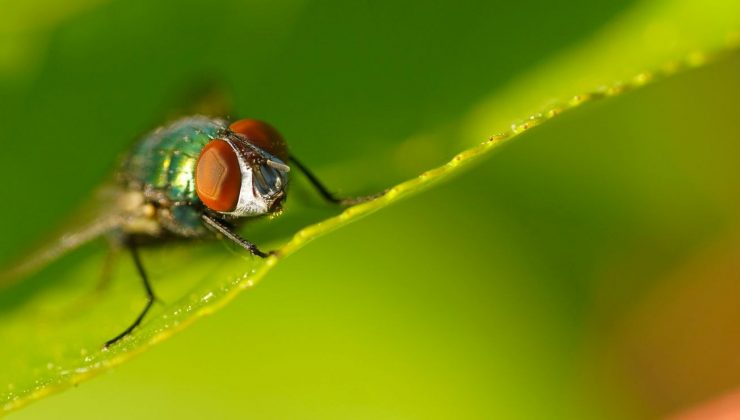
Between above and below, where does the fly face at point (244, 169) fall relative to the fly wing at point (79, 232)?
above

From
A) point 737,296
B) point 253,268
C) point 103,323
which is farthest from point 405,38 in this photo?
point 737,296

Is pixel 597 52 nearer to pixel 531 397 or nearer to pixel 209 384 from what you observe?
pixel 531 397

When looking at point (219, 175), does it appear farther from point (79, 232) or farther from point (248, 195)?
point (79, 232)

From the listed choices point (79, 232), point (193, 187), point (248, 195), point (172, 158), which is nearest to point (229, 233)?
point (248, 195)

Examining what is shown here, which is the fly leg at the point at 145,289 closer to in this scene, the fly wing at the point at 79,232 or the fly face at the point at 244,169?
the fly wing at the point at 79,232

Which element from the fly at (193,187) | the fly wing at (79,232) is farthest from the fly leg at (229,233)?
the fly wing at (79,232)

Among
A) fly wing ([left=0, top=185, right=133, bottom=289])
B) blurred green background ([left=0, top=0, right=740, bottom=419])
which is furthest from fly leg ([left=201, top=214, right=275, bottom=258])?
fly wing ([left=0, top=185, right=133, bottom=289])

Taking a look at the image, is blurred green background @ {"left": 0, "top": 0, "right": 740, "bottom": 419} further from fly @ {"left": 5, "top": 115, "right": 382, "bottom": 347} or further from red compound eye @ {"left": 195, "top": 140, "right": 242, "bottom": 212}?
red compound eye @ {"left": 195, "top": 140, "right": 242, "bottom": 212}

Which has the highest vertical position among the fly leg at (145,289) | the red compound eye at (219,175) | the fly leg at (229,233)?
the red compound eye at (219,175)
